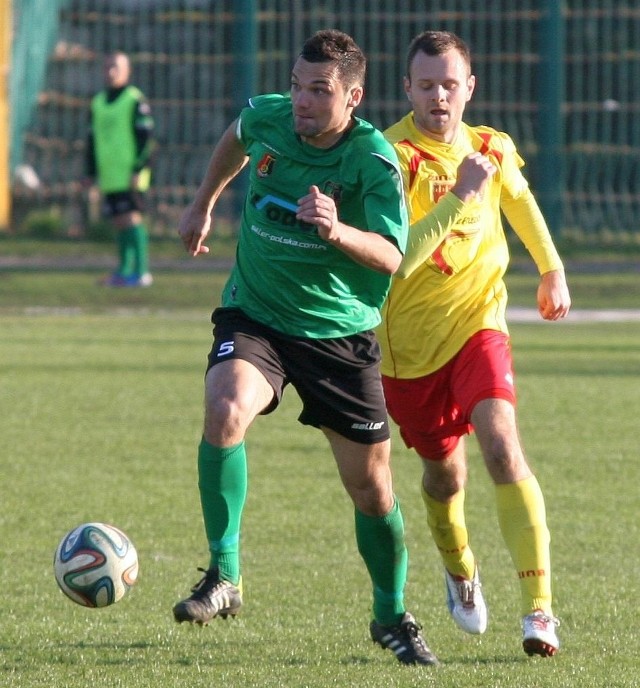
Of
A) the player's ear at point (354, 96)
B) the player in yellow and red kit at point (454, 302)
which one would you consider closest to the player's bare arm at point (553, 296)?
the player in yellow and red kit at point (454, 302)

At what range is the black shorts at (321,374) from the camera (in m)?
5.00

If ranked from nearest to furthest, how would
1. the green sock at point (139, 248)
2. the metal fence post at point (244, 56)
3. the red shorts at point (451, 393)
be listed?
the red shorts at point (451, 393), the green sock at point (139, 248), the metal fence post at point (244, 56)

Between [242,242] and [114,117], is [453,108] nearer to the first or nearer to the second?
[242,242]

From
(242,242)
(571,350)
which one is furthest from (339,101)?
(571,350)

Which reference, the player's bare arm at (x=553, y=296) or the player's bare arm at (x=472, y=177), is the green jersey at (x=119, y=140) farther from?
the player's bare arm at (x=472, y=177)

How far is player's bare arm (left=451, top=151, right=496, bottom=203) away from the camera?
510cm

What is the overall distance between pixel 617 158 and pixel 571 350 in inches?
340

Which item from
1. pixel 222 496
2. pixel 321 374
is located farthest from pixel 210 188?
pixel 222 496

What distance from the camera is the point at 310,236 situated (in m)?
5.03

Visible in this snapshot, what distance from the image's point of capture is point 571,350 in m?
14.3

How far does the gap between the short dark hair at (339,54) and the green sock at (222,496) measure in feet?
3.84

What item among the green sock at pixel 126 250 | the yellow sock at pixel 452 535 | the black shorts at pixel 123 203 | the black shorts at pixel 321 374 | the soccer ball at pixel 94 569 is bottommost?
the green sock at pixel 126 250

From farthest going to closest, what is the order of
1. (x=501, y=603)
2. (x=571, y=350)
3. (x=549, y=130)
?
(x=549, y=130), (x=571, y=350), (x=501, y=603)

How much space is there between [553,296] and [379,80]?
17309mm
